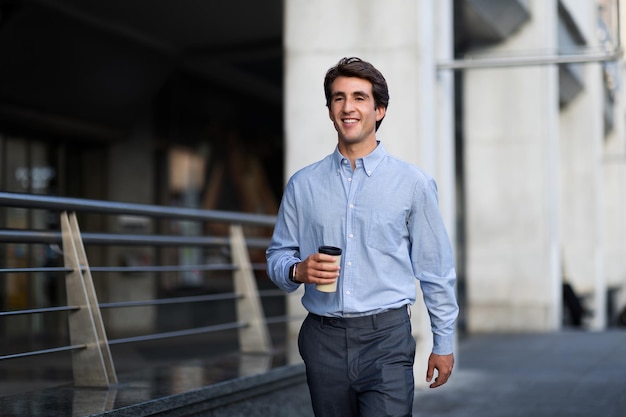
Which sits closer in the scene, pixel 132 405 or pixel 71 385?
pixel 132 405

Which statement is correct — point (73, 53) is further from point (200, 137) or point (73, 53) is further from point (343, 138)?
point (343, 138)

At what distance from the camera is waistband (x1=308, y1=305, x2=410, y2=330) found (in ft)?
14.0

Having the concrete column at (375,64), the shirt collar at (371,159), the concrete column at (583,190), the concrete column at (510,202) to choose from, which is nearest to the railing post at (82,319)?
the shirt collar at (371,159)

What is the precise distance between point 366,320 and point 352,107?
78 cm

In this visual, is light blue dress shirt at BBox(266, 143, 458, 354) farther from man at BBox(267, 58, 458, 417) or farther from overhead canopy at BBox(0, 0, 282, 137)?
overhead canopy at BBox(0, 0, 282, 137)

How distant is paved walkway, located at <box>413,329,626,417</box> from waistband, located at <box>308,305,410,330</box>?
468cm

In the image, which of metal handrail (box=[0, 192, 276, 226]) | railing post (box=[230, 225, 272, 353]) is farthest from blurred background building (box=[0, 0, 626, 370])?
metal handrail (box=[0, 192, 276, 226])

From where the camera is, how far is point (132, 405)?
602 centimetres

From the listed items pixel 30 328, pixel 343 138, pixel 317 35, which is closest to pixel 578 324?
pixel 30 328

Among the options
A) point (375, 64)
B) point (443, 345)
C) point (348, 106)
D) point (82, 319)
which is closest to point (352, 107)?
point (348, 106)

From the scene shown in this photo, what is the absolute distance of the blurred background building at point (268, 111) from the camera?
11.3 m

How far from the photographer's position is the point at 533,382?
10.8 metres

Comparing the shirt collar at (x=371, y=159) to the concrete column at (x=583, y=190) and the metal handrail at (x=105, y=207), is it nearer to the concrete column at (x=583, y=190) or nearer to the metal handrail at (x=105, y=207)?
the metal handrail at (x=105, y=207)

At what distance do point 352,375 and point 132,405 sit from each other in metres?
2.14
